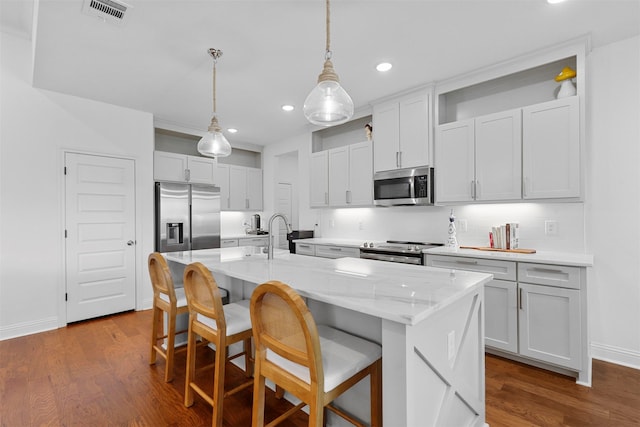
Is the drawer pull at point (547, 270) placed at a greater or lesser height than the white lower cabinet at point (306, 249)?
greater

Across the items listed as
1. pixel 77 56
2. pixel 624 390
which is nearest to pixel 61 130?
pixel 77 56

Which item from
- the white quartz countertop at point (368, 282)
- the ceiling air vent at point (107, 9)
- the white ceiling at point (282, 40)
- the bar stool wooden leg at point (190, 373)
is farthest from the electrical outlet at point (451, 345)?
the ceiling air vent at point (107, 9)

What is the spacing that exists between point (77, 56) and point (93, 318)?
120 inches

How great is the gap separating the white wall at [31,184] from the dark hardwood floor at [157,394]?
62 cm

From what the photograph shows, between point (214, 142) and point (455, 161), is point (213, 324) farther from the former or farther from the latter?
point (455, 161)

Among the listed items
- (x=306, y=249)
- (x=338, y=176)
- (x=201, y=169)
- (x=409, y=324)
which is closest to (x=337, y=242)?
(x=306, y=249)

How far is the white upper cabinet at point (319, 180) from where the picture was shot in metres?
4.77

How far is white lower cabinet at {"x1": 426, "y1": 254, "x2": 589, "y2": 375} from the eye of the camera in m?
2.35

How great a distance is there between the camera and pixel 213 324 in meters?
1.91

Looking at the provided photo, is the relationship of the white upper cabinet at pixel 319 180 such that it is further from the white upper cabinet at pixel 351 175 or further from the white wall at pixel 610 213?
the white wall at pixel 610 213

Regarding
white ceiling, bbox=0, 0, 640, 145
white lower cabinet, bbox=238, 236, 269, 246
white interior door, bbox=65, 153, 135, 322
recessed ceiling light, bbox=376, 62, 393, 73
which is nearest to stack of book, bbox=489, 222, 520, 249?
white ceiling, bbox=0, 0, 640, 145

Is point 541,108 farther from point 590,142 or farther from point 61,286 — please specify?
point 61,286

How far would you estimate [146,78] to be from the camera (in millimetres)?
3256

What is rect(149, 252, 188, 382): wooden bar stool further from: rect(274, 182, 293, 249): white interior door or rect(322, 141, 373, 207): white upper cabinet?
rect(274, 182, 293, 249): white interior door
